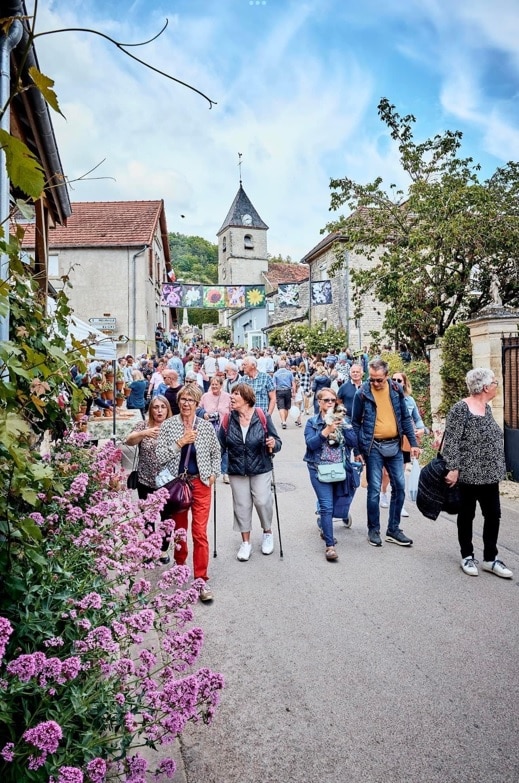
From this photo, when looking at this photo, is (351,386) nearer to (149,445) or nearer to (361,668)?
(149,445)

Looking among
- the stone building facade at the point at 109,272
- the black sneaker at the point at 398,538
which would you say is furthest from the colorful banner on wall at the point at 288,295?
the black sneaker at the point at 398,538

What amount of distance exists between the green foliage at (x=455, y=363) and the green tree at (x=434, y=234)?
10.2 feet

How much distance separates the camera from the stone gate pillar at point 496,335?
840 centimetres

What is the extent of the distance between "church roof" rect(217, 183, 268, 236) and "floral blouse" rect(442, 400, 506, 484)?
57807mm

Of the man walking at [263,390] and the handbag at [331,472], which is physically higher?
the man walking at [263,390]

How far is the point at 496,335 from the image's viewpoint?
8641 mm

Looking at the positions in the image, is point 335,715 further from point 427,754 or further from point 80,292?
point 80,292

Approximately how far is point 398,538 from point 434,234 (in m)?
9.89

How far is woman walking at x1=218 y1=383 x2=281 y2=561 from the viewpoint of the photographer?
515 cm

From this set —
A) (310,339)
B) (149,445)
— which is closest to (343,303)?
(310,339)

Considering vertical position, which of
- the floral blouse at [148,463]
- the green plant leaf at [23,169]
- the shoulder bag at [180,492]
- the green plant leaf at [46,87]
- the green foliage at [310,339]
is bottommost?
the shoulder bag at [180,492]

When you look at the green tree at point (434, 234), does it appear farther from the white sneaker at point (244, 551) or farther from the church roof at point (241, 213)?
the church roof at point (241, 213)

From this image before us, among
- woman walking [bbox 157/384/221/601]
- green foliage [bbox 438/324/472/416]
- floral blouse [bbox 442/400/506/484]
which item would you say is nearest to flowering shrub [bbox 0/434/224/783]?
woman walking [bbox 157/384/221/601]

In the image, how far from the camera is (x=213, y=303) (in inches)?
1148
